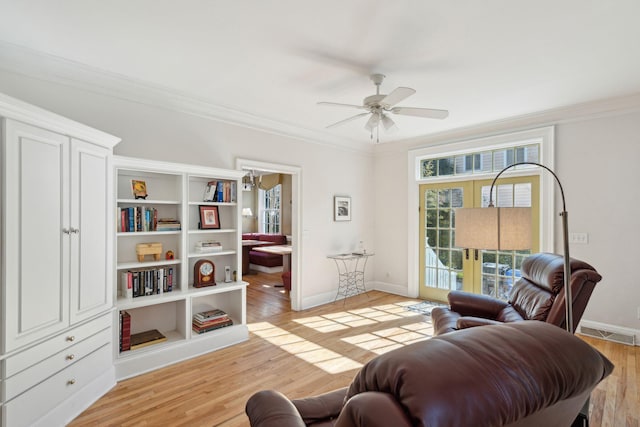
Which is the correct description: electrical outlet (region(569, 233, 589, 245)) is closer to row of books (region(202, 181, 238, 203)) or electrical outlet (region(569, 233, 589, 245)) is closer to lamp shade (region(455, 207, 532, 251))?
lamp shade (region(455, 207, 532, 251))

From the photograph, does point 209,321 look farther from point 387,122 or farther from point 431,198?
point 431,198

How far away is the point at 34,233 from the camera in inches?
76.6

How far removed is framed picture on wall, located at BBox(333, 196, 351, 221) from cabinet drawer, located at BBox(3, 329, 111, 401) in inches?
133

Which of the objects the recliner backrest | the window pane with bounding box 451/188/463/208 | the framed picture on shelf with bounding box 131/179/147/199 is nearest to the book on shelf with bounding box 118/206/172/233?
the framed picture on shelf with bounding box 131/179/147/199

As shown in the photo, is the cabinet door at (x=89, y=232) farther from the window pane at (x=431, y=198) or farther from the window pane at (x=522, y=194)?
the window pane at (x=522, y=194)

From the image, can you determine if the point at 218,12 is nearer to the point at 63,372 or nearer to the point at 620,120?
the point at 63,372

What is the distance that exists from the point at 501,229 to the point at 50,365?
2963 millimetres

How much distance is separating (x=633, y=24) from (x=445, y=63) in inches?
46.1

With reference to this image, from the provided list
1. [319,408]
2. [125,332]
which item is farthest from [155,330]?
[319,408]

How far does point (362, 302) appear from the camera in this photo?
496 centimetres

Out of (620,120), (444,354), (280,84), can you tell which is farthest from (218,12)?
(620,120)

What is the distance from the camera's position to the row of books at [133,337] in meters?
2.75

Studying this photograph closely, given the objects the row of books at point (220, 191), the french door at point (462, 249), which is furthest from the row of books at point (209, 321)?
the french door at point (462, 249)

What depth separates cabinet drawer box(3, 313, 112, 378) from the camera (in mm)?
1791
